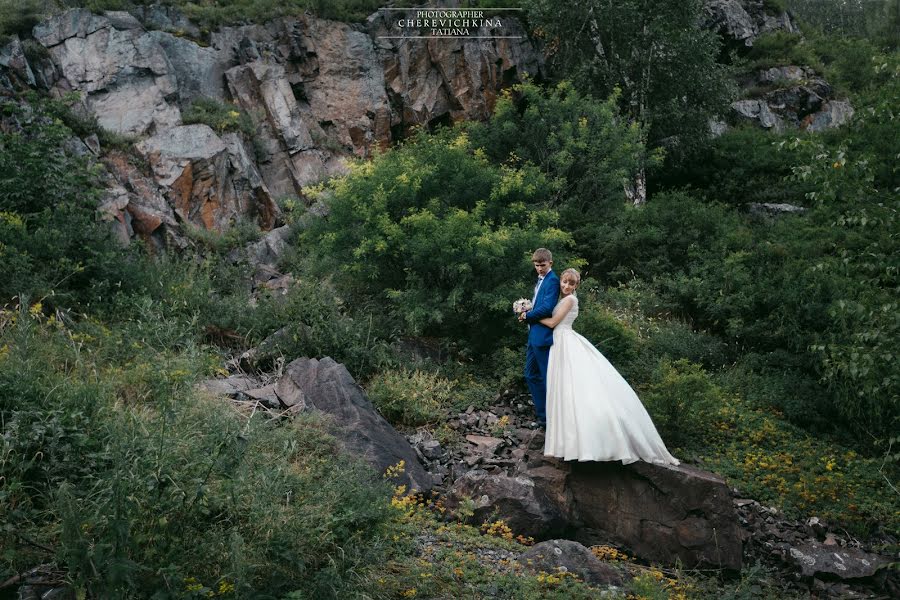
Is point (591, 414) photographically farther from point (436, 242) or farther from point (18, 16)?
point (18, 16)

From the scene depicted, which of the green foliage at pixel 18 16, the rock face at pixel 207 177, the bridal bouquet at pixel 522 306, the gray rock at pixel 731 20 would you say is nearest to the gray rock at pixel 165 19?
the green foliage at pixel 18 16

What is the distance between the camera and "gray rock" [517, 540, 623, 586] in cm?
526

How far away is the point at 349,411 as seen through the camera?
7.10m

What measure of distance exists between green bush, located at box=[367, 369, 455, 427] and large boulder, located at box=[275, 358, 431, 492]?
64 cm

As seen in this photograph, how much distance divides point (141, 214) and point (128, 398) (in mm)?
8346

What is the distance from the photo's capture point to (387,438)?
708 centimetres

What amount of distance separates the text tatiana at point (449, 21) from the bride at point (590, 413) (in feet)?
50.4

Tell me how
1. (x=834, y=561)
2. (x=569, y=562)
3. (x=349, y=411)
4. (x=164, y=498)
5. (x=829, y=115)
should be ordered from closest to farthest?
1. (x=164, y=498)
2. (x=569, y=562)
3. (x=834, y=561)
4. (x=349, y=411)
5. (x=829, y=115)

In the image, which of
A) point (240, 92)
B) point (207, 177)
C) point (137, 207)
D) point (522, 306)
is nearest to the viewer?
point (522, 306)

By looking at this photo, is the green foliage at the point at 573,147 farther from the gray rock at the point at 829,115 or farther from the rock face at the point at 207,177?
the gray rock at the point at 829,115

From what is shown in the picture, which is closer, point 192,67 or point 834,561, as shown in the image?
point 834,561

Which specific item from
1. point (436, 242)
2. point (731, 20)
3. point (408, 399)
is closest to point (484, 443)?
point (408, 399)

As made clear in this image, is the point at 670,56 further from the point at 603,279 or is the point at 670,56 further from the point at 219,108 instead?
A: the point at 219,108

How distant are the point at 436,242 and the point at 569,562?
208 inches
